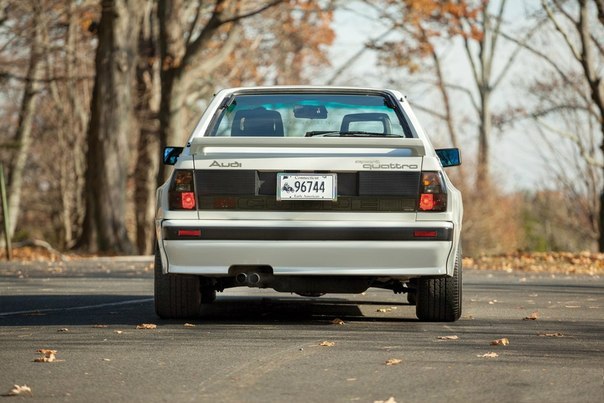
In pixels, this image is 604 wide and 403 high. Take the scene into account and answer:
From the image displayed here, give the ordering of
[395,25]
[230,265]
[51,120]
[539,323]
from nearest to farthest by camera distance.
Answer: [230,265] < [539,323] < [395,25] < [51,120]

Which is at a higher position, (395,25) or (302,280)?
(395,25)

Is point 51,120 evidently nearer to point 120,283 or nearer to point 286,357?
point 120,283

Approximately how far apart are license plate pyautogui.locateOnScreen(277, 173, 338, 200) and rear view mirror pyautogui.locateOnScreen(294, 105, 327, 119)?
1055mm

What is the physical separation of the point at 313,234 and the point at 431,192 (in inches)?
33.6

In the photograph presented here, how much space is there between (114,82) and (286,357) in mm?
19268

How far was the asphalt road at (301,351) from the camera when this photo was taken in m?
5.80

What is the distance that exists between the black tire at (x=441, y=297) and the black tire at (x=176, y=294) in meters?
1.63

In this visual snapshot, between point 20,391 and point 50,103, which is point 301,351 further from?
point 50,103

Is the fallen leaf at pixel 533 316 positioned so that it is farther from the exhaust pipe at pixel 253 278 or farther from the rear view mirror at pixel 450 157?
the exhaust pipe at pixel 253 278

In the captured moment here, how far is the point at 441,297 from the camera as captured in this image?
346 inches

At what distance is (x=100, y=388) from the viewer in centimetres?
589

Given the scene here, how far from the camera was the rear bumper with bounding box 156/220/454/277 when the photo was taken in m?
8.15

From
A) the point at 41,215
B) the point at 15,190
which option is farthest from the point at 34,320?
the point at 41,215

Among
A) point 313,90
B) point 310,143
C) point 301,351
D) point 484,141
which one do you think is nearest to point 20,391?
point 301,351
